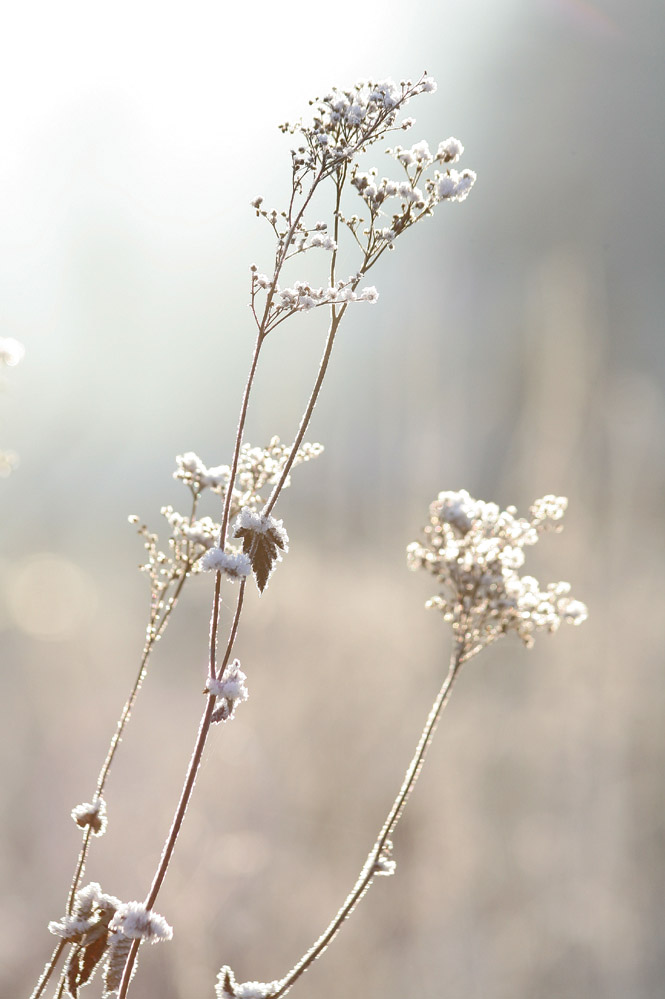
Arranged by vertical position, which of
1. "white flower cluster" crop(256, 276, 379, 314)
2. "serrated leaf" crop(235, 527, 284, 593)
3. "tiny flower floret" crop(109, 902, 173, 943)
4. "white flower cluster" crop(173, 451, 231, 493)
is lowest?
"tiny flower floret" crop(109, 902, 173, 943)

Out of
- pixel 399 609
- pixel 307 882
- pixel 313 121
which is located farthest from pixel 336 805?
pixel 313 121

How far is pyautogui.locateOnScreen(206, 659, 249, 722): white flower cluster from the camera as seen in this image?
35.9 inches

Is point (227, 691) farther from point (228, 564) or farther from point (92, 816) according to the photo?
point (92, 816)

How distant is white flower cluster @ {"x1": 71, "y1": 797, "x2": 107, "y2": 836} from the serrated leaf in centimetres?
45

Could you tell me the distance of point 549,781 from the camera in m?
4.04

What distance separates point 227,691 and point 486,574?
0.57m

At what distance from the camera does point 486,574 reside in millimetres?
1272

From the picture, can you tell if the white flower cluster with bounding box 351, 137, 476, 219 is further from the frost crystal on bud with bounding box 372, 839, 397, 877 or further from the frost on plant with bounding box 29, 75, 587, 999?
the frost crystal on bud with bounding box 372, 839, 397, 877

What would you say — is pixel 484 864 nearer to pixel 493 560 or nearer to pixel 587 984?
pixel 587 984

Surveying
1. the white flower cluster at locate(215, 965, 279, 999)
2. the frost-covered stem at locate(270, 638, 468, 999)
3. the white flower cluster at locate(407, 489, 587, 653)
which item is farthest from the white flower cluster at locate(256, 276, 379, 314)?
the white flower cluster at locate(215, 965, 279, 999)

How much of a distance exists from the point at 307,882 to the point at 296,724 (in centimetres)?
86

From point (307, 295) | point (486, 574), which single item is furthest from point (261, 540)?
point (486, 574)

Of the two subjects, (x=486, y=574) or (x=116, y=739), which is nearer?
(x=116, y=739)

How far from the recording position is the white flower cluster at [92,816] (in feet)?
3.38
